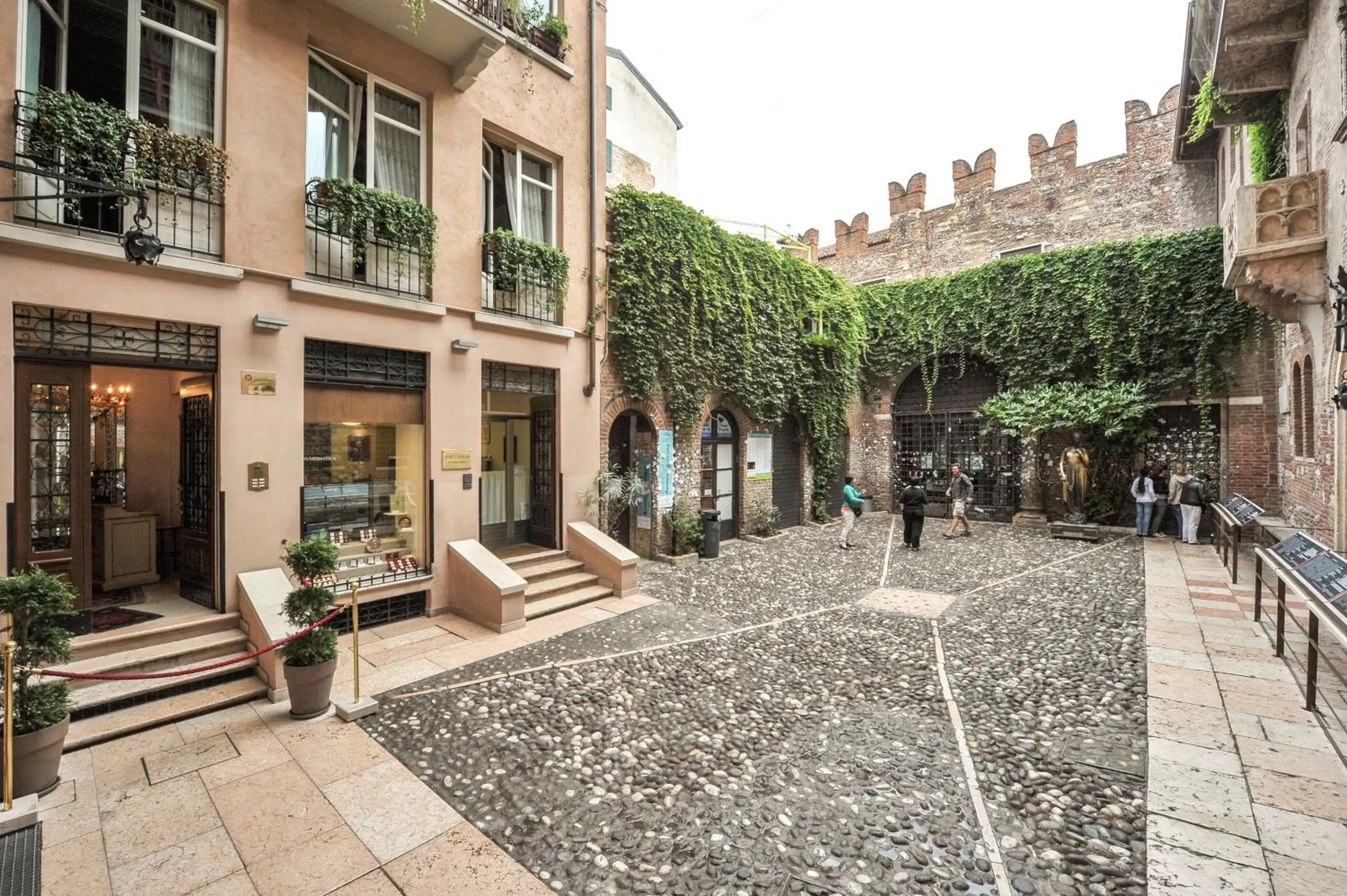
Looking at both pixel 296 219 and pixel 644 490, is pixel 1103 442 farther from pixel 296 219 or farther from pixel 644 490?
pixel 296 219

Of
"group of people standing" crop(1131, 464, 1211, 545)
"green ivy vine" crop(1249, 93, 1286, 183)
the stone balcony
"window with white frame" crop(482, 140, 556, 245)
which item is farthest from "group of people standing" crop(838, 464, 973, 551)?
"window with white frame" crop(482, 140, 556, 245)

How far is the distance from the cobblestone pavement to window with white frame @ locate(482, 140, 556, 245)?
20.0ft

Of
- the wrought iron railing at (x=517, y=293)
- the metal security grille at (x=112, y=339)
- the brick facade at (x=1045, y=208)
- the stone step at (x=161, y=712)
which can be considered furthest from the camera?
the brick facade at (x=1045, y=208)

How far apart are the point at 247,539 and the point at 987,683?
293 inches

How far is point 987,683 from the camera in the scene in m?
5.21

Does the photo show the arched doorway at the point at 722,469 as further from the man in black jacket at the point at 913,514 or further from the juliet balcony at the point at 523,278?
the juliet balcony at the point at 523,278

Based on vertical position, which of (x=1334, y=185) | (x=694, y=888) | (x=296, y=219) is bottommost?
(x=694, y=888)

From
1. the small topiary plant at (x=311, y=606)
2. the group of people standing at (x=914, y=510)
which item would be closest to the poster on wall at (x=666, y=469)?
the group of people standing at (x=914, y=510)

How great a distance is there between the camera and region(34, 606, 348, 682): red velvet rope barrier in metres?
3.50

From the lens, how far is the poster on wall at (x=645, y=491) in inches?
424

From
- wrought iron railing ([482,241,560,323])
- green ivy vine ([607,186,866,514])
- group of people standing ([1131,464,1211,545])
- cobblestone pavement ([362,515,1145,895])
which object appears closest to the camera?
cobblestone pavement ([362,515,1145,895])

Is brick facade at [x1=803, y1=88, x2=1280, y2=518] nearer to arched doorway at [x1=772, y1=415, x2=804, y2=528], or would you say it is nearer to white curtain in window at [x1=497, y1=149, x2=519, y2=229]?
arched doorway at [x1=772, y1=415, x2=804, y2=528]

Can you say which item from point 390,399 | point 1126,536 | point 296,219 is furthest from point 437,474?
point 1126,536

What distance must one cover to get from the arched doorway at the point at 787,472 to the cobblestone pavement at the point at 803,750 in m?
6.81
